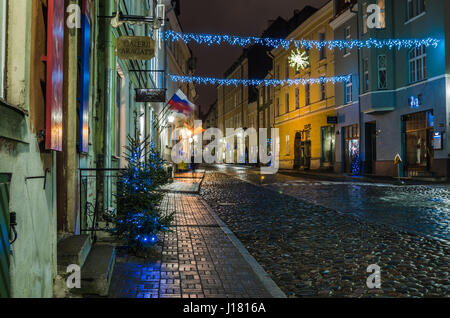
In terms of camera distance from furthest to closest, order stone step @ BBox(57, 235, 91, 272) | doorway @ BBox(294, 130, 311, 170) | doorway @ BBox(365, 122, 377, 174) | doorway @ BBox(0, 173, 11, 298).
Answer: doorway @ BBox(294, 130, 311, 170) → doorway @ BBox(365, 122, 377, 174) → stone step @ BBox(57, 235, 91, 272) → doorway @ BBox(0, 173, 11, 298)

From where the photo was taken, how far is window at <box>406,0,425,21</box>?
941 inches

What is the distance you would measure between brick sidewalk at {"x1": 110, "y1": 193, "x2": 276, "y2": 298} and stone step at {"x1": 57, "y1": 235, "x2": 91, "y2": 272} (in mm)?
476

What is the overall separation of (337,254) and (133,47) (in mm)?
5677

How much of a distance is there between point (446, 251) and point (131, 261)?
480 centimetres

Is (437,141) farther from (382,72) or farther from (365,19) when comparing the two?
(365,19)

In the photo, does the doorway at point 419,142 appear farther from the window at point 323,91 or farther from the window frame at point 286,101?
the window frame at point 286,101

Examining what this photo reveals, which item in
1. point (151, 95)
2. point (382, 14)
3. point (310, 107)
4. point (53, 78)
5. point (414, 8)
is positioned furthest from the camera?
point (310, 107)

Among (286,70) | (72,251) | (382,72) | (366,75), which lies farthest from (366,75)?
(72,251)

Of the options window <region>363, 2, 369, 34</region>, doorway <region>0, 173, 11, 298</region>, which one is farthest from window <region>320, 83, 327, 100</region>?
doorway <region>0, 173, 11, 298</region>

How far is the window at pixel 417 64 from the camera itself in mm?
23917

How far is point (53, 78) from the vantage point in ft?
12.7

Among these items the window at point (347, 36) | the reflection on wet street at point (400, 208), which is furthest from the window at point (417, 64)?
the reflection on wet street at point (400, 208)

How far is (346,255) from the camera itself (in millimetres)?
6539

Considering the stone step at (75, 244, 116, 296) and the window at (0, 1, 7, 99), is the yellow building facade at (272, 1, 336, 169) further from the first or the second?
the window at (0, 1, 7, 99)
